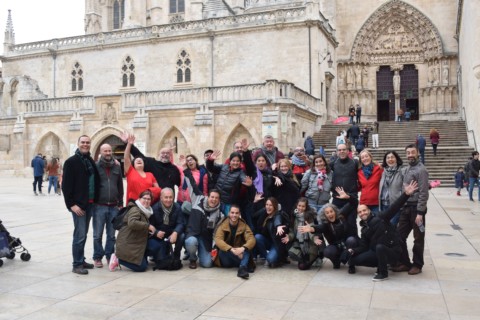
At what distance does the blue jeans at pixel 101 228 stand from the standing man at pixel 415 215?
4233 millimetres

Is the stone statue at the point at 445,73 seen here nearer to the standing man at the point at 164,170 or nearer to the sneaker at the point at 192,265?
the standing man at the point at 164,170

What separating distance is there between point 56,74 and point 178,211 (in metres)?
30.8

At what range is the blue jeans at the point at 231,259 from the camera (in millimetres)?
7126

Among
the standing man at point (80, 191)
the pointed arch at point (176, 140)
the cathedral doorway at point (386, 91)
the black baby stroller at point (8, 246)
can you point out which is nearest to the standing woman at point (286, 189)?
the standing man at point (80, 191)

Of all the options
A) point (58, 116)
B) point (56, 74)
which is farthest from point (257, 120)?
point (56, 74)

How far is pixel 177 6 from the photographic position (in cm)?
4038

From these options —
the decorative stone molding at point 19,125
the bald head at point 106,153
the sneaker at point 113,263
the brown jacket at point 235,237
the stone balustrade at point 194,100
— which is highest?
the stone balustrade at point 194,100

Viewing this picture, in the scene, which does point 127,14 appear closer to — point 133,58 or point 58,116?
point 133,58

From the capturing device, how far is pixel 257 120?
78.2 feet

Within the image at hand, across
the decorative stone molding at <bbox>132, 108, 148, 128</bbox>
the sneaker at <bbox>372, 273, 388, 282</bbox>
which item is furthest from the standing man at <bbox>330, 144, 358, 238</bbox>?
the decorative stone molding at <bbox>132, 108, 148, 128</bbox>

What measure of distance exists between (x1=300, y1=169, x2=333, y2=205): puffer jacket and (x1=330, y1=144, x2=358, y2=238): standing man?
161mm

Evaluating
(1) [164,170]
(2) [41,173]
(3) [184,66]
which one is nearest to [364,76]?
(3) [184,66]

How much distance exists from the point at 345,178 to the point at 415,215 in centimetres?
118

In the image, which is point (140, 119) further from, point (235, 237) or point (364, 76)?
point (235, 237)
